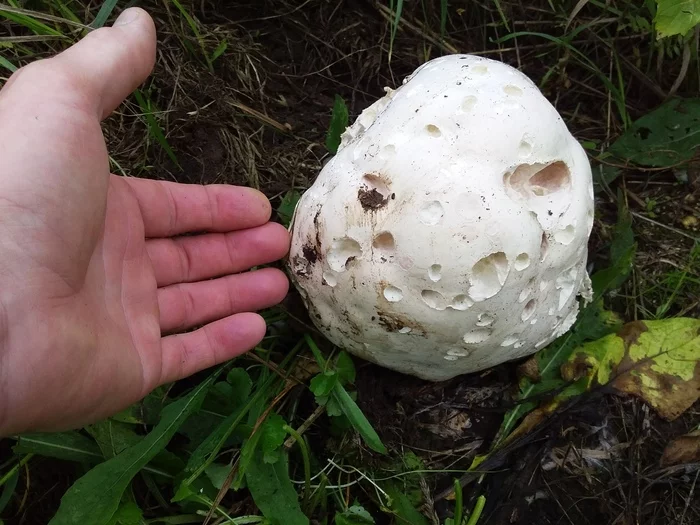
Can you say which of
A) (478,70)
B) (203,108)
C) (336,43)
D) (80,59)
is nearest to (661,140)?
(478,70)

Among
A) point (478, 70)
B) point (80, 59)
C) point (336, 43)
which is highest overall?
point (80, 59)

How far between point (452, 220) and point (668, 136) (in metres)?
1.33

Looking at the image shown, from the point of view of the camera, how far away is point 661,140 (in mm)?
2357

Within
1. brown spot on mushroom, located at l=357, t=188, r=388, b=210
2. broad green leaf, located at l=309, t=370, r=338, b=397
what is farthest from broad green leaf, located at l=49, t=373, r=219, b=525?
brown spot on mushroom, located at l=357, t=188, r=388, b=210

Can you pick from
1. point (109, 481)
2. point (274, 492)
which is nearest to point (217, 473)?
point (274, 492)

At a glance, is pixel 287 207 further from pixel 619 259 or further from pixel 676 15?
pixel 676 15

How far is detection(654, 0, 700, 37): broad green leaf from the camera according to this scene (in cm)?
180

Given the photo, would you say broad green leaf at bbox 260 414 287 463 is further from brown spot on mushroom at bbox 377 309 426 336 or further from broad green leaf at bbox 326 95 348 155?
broad green leaf at bbox 326 95 348 155

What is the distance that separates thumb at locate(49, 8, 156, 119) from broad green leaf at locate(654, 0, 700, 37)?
1529 millimetres

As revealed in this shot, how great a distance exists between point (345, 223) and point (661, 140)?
1451 mm

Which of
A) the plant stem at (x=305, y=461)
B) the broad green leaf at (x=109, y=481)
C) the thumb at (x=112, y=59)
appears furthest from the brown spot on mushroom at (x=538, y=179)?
the broad green leaf at (x=109, y=481)

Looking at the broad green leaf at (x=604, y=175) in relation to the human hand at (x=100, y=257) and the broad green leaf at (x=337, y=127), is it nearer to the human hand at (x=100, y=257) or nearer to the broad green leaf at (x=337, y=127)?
the broad green leaf at (x=337, y=127)

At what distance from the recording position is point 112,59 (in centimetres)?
163

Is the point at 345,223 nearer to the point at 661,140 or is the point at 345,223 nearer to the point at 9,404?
the point at 9,404
